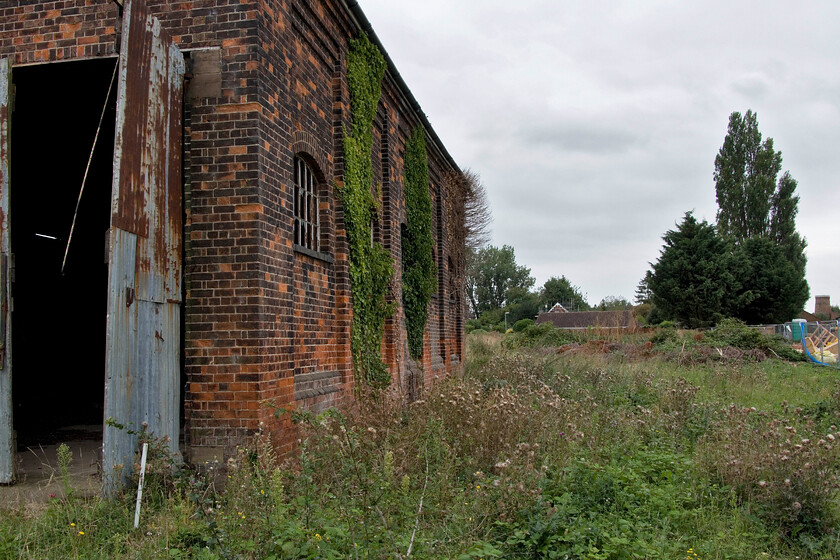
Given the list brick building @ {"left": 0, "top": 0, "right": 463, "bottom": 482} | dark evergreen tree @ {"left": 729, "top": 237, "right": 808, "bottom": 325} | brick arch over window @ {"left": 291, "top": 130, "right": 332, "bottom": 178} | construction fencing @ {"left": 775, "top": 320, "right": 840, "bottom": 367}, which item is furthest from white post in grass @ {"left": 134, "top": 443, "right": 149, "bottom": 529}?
dark evergreen tree @ {"left": 729, "top": 237, "right": 808, "bottom": 325}

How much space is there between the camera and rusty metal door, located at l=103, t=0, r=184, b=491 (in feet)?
17.3

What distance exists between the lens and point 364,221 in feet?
31.7

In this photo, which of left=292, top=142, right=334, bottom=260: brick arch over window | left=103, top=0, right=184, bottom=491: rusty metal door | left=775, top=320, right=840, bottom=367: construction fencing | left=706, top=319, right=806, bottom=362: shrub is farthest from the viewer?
left=706, top=319, right=806, bottom=362: shrub

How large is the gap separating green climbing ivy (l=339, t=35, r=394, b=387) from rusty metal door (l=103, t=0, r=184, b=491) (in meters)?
3.15

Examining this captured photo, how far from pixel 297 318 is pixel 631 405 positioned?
6217mm

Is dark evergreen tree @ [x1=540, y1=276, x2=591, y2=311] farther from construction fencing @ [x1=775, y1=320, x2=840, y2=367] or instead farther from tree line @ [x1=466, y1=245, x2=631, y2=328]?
construction fencing @ [x1=775, y1=320, x2=840, y2=367]

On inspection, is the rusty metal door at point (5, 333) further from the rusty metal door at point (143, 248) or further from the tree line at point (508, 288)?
the tree line at point (508, 288)

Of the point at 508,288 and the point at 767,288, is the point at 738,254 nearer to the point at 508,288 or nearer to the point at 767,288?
the point at 767,288

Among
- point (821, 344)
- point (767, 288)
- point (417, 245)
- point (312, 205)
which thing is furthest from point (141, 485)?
point (767, 288)

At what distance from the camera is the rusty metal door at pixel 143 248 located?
5.28 m

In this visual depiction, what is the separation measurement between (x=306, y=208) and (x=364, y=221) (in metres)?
1.56

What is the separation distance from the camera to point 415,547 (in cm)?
410

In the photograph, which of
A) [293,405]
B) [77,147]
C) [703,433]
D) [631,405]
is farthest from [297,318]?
[631,405]

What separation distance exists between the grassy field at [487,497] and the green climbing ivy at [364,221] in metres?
1.67
